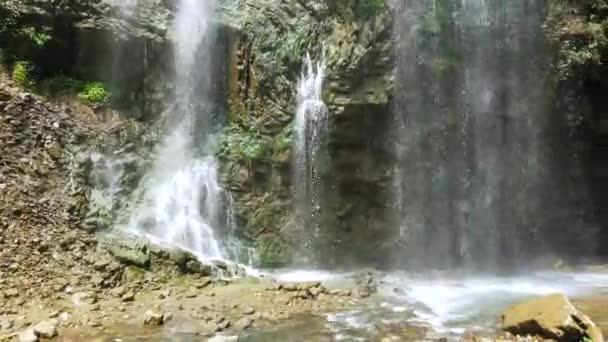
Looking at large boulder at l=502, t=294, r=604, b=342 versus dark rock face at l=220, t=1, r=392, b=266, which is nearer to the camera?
large boulder at l=502, t=294, r=604, b=342

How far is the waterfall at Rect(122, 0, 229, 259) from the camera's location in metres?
12.3

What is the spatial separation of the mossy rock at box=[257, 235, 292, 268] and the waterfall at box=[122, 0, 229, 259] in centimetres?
92

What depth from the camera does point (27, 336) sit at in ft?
25.2

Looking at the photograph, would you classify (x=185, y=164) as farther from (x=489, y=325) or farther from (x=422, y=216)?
(x=489, y=325)

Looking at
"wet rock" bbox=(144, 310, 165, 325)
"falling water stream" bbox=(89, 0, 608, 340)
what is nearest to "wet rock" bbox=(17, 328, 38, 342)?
"wet rock" bbox=(144, 310, 165, 325)

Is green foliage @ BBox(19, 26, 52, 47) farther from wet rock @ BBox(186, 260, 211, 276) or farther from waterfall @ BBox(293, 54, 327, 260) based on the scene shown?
wet rock @ BBox(186, 260, 211, 276)

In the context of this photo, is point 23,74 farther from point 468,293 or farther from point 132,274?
point 468,293

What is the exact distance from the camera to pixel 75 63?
13734 mm

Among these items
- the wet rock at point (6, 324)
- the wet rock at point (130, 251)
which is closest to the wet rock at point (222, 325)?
the wet rock at point (130, 251)

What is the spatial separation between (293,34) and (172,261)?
6436 millimetres

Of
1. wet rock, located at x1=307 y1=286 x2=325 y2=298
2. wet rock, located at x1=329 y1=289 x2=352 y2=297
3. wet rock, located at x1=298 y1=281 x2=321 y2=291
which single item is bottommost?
wet rock, located at x1=329 y1=289 x2=352 y2=297

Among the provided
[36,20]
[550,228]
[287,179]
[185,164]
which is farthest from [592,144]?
[36,20]

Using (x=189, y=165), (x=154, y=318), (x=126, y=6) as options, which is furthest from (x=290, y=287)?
(x=126, y=6)

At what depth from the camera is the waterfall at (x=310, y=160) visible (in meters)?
13.4
